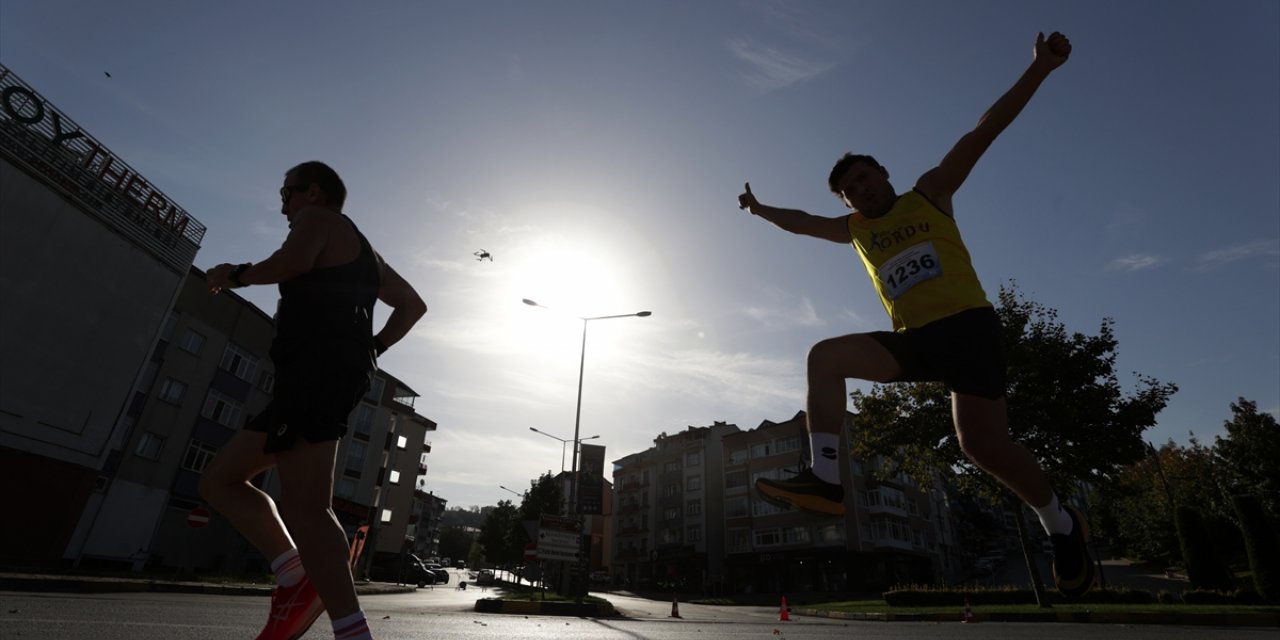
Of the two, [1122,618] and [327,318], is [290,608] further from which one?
[1122,618]

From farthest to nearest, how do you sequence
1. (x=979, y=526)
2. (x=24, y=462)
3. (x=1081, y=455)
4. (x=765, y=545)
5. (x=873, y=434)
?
(x=979, y=526) → (x=765, y=545) → (x=873, y=434) → (x=1081, y=455) → (x=24, y=462)

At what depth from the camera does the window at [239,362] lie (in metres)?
31.2

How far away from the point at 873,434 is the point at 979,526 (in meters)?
60.4

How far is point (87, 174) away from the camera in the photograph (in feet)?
69.6

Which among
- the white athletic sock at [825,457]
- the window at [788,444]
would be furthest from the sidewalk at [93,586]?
Result: the window at [788,444]

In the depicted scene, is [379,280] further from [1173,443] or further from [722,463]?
[1173,443]

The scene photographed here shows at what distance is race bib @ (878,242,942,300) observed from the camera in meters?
2.95

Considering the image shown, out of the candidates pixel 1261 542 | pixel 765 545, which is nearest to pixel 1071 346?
pixel 1261 542

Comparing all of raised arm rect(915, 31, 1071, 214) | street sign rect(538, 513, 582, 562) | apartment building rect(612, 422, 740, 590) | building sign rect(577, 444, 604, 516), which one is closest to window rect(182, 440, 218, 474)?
building sign rect(577, 444, 604, 516)

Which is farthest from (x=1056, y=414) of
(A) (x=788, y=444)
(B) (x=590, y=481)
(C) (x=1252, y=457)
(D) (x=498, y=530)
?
(D) (x=498, y=530)

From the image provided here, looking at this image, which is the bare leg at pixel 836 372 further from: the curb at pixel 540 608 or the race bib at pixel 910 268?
the curb at pixel 540 608

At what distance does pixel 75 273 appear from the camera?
20.3m

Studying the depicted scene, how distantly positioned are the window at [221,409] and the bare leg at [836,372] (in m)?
35.2

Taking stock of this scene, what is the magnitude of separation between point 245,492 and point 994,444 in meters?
3.27
